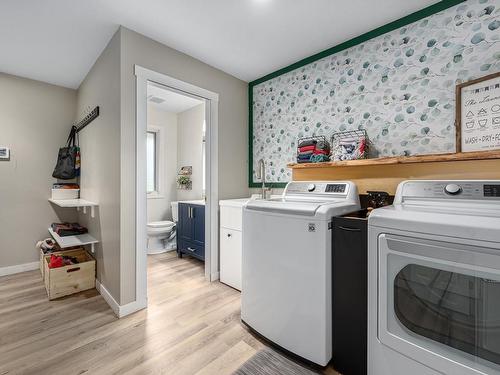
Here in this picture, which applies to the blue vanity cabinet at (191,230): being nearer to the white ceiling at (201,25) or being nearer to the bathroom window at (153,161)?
the bathroom window at (153,161)

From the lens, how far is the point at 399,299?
1124 mm

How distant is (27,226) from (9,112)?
139cm

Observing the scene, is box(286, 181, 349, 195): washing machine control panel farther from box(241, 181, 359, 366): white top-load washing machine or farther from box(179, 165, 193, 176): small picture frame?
box(179, 165, 193, 176): small picture frame

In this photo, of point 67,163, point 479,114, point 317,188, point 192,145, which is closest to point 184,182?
point 192,145

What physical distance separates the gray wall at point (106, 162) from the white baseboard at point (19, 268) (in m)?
1.06

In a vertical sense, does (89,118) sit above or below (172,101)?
below

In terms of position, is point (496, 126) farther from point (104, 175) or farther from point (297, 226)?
point (104, 175)

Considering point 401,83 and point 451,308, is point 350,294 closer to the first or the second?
point 451,308

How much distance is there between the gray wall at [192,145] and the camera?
13.0 feet

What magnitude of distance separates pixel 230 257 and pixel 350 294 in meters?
1.45

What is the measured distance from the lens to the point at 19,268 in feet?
9.66

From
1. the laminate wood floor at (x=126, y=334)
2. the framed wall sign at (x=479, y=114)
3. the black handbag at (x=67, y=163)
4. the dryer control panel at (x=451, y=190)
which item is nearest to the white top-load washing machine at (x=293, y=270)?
the laminate wood floor at (x=126, y=334)

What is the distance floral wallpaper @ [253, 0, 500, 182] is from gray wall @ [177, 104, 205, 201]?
1780 mm

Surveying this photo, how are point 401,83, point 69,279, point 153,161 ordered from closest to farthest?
point 401,83, point 69,279, point 153,161
